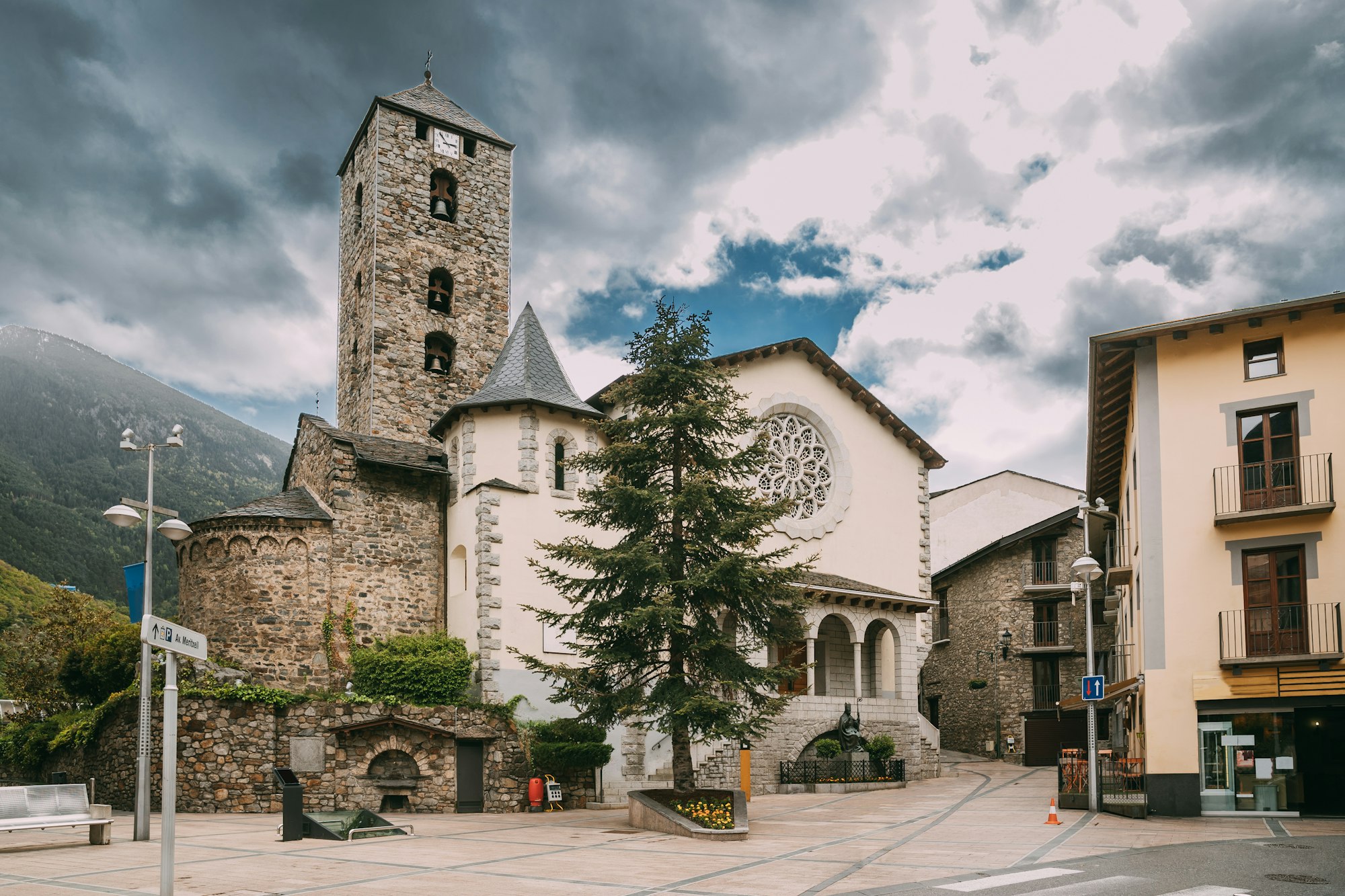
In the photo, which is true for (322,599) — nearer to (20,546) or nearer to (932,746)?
(932,746)

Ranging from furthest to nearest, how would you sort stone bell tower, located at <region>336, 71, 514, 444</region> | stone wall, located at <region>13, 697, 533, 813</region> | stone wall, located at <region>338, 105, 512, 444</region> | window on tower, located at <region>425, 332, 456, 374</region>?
window on tower, located at <region>425, 332, 456, 374</region> → stone bell tower, located at <region>336, 71, 514, 444</region> → stone wall, located at <region>338, 105, 512, 444</region> → stone wall, located at <region>13, 697, 533, 813</region>

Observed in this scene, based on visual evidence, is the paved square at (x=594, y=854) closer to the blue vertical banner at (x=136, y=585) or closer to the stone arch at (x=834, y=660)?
the blue vertical banner at (x=136, y=585)

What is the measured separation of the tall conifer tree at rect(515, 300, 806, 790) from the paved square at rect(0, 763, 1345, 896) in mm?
2405

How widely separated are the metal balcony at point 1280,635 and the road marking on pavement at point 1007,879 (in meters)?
9.24

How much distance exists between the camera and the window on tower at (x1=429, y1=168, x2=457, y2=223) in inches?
1476

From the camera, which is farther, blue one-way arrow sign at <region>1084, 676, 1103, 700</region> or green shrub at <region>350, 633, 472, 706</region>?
green shrub at <region>350, 633, 472, 706</region>

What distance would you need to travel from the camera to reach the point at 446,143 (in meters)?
38.5

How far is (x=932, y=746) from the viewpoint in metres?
35.6

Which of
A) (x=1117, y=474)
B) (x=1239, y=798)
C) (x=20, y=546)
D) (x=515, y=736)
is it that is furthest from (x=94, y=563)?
(x=1239, y=798)

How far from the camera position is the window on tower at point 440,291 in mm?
36844

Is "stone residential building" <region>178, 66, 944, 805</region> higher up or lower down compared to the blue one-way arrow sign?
higher up

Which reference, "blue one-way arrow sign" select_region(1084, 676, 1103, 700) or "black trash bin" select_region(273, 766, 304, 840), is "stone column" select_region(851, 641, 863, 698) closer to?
"blue one-way arrow sign" select_region(1084, 676, 1103, 700)

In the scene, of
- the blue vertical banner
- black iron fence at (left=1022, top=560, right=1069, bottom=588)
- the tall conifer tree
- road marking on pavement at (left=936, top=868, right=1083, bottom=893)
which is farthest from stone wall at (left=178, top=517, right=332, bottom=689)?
black iron fence at (left=1022, top=560, right=1069, bottom=588)

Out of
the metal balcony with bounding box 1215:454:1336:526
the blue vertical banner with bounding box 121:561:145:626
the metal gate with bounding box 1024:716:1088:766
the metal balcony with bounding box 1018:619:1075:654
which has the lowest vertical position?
the metal gate with bounding box 1024:716:1088:766
